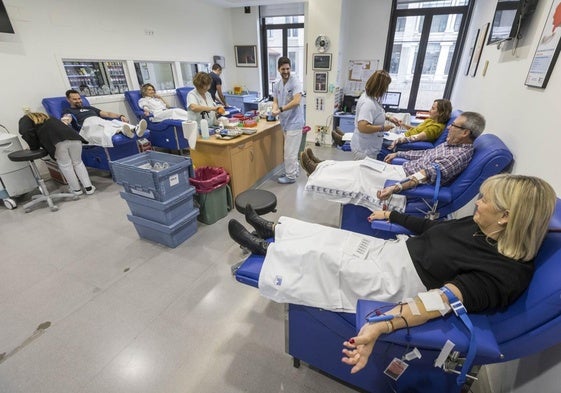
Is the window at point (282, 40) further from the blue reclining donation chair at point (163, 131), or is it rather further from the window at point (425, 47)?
the blue reclining donation chair at point (163, 131)

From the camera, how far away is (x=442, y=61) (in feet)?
16.4

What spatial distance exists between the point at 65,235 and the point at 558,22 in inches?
156

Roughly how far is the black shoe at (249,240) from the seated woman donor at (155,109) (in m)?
3.25

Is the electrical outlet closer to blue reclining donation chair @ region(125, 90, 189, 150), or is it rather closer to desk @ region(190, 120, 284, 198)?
desk @ region(190, 120, 284, 198)

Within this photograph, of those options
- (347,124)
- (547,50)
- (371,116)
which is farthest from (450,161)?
(347,124)

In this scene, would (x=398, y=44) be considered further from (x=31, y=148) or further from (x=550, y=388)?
(x=31, y=148)

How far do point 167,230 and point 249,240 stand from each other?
118cm

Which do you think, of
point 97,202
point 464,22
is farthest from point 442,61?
point 97,202

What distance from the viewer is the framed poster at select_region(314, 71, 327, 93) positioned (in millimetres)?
4867

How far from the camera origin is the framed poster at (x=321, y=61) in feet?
15.3

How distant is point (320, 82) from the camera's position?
4949mm

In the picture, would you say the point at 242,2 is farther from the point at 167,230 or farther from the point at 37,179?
the point at 167,230

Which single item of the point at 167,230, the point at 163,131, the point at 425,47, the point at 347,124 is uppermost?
the point at 425,47

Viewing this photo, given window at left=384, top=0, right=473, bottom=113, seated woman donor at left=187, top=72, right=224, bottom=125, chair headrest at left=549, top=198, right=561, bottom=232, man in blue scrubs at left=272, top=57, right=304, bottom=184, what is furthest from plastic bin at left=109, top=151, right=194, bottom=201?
window at left=384, top=0, right=473, bottom=113
